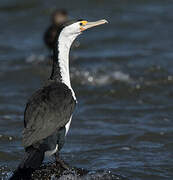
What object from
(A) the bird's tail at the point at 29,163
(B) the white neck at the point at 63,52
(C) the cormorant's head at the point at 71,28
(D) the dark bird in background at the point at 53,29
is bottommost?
(D) the dark bird in background at the point at 53,29

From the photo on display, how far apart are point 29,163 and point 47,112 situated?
69 centimetres

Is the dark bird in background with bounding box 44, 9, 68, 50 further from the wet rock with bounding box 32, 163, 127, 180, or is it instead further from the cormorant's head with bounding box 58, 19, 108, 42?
the wet rock with bounding box 32, 163, 127, 180

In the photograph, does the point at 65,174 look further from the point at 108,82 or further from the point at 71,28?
the point at 108,82

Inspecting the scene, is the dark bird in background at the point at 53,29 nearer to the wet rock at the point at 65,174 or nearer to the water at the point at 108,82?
the water at the point at 108,82

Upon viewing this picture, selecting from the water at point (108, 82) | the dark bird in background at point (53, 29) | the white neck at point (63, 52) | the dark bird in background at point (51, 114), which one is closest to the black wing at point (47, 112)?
the dark bird in background at point (51, 114)

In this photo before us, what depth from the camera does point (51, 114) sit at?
6238 millimetres

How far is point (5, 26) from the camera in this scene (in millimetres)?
15984

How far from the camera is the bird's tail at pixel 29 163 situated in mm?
5777

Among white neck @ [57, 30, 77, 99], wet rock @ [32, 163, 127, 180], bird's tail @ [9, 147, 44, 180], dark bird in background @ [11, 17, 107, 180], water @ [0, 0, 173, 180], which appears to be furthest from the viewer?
water @ [0, 0, 173, 180]

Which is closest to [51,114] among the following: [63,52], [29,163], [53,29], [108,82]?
[29,163]

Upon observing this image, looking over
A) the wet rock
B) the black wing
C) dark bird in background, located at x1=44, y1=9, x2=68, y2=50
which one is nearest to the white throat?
the black wing

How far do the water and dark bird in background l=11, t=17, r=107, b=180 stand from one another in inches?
35.8

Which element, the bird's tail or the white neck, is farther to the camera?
the white neck

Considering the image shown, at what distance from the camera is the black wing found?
5977mm
